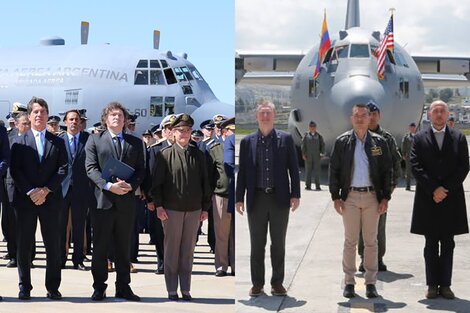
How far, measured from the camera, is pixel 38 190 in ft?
19.2

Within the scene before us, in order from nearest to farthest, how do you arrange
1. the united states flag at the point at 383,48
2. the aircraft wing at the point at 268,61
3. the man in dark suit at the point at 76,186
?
the man in dark suit at the point at 76,186, the united states flag at the point at 383,48, the aircraft wing at the point at 268,61

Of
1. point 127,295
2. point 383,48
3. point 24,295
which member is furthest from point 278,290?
point 383,48

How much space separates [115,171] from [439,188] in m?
2.44

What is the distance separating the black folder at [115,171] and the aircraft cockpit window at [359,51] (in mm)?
11140

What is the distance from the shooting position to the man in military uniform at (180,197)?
5.80 metres

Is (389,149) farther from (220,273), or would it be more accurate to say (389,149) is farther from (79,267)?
(79,267)

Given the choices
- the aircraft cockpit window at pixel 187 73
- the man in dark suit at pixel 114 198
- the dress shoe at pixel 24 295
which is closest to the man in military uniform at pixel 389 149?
the man in dark suit at pixel 114 198

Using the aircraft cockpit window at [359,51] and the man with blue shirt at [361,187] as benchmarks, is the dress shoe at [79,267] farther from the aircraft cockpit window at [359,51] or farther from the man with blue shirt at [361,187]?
the aircraft cockpit window at [359,51]

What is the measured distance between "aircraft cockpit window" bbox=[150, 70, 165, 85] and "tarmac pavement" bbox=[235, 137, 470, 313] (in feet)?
31.2

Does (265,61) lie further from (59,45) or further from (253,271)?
(253,271)

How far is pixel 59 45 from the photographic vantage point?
19.9 metres

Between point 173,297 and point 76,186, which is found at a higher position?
point 76,186

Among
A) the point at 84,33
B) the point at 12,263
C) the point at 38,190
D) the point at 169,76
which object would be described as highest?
the point at 84,33

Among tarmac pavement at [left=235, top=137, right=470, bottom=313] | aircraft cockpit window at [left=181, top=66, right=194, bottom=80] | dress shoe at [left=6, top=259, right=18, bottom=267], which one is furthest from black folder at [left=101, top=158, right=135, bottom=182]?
aircraft cockpit window at [left=181, top=66, right=194, bottom=80]
